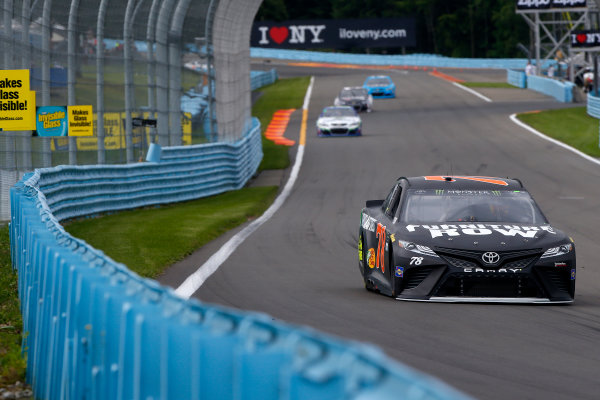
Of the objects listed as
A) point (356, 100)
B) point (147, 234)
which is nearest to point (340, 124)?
point (356, 100)

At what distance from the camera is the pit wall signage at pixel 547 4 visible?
65.4m

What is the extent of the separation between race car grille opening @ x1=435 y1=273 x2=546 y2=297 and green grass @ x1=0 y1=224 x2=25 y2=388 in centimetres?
403

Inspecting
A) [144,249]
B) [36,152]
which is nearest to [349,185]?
[36,152]

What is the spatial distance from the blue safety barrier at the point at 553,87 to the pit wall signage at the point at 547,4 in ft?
14.0

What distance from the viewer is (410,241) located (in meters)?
11.0

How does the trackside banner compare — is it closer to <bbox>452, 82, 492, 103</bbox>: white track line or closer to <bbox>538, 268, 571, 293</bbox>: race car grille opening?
<bbox>452, 82, 492, 103</bbox>: white track line

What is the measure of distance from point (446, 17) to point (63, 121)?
10698 centimetres

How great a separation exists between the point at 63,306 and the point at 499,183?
24.9 ft

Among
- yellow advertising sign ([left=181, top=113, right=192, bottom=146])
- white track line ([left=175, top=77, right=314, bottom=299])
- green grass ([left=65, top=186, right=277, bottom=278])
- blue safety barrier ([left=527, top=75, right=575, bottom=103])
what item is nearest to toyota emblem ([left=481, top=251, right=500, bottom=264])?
white track line ([left=175, top=77, right=314, bottom=299])

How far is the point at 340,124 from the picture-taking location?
148 feet

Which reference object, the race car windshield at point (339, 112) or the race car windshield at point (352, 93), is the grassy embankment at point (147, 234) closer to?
the race car windshield at point (339, 112)

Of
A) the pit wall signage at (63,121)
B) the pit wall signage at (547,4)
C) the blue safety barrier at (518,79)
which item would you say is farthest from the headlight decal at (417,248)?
the blue safety barrier at (518,79)

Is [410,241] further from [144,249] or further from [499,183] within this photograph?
[144,249]

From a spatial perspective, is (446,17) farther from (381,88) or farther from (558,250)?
(558,250)
